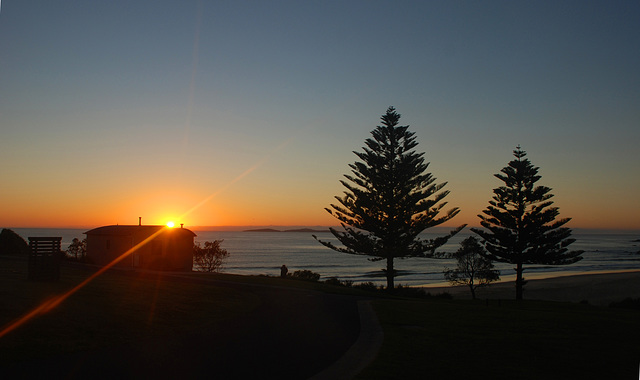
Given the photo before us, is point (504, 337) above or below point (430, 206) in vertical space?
below

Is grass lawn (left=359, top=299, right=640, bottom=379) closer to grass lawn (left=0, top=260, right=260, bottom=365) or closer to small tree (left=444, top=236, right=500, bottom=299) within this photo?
grass lawn (left=0, top=260, right=260, bottom=365)

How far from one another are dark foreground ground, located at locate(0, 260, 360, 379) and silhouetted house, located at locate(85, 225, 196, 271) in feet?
74.8

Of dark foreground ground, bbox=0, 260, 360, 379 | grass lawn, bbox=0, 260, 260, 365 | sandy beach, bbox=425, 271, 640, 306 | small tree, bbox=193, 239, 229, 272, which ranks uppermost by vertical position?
small tree, bbox=193, 239, 229, 272

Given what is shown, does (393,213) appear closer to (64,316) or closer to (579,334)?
(579,334)

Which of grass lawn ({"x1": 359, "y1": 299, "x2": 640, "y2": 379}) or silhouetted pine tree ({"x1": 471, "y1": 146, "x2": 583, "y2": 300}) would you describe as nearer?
grass lawn ({"x1": 359, "y1": 299, "x2": 640, "y2": 379})

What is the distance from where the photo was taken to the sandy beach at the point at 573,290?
37250 mm

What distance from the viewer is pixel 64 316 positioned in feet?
32.1

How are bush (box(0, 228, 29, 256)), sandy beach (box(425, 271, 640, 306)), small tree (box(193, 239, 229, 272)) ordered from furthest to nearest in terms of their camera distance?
small tree (box(193, 239, 229, 272)) < sandy beach (box(425, 271, 640, 306)) < bush (box(0, 228, 29, 256))

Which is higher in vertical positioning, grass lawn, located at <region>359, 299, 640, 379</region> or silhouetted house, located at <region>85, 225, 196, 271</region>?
silhouetted house, located at <region>85, 225, 196, 271</region>

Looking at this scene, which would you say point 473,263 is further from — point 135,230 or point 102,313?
point 102,313

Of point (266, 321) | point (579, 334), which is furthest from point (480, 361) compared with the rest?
point (266, 321)

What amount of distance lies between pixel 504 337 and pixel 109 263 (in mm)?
30749

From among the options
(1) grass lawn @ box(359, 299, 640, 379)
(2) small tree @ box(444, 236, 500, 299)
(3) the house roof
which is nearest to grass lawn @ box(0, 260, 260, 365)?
(1) grass lawn @ box(359, 299, 640, 379)

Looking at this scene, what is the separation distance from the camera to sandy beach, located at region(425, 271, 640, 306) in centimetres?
3725
